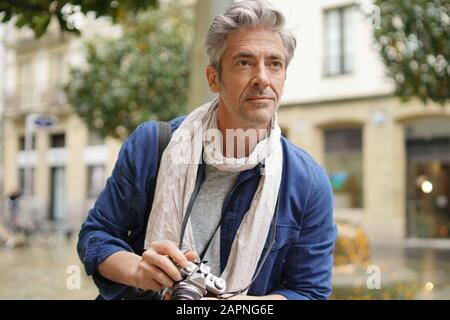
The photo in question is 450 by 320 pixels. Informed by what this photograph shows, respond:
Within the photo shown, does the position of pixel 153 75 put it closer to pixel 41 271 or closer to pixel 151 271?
pixel 41 271

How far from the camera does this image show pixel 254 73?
125 cm

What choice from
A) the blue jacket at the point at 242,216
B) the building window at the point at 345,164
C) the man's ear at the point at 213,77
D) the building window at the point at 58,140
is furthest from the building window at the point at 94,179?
the man's ear at the point at 213,77

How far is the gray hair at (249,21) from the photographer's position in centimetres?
124

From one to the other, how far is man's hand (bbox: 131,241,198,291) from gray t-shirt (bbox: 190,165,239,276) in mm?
133

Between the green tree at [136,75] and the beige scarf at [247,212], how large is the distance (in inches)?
429

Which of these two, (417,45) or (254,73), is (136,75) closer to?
(417,45)

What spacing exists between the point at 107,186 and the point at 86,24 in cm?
2147

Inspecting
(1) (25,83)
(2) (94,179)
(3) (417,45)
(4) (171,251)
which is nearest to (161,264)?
(4) (171,251)

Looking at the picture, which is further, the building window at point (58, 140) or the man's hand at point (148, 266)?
the building window at point (58, 140)

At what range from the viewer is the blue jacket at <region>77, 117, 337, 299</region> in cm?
134

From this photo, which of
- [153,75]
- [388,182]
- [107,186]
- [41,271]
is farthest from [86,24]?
[107,186]

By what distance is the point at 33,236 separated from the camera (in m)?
17.2

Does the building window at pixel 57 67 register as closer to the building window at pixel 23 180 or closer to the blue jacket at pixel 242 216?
the building window at pixel 23 180

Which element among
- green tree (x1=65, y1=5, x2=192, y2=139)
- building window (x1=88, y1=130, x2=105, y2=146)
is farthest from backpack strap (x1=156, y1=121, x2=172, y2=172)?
building window (x1=88, y1=130, x2=105, y2=146)
